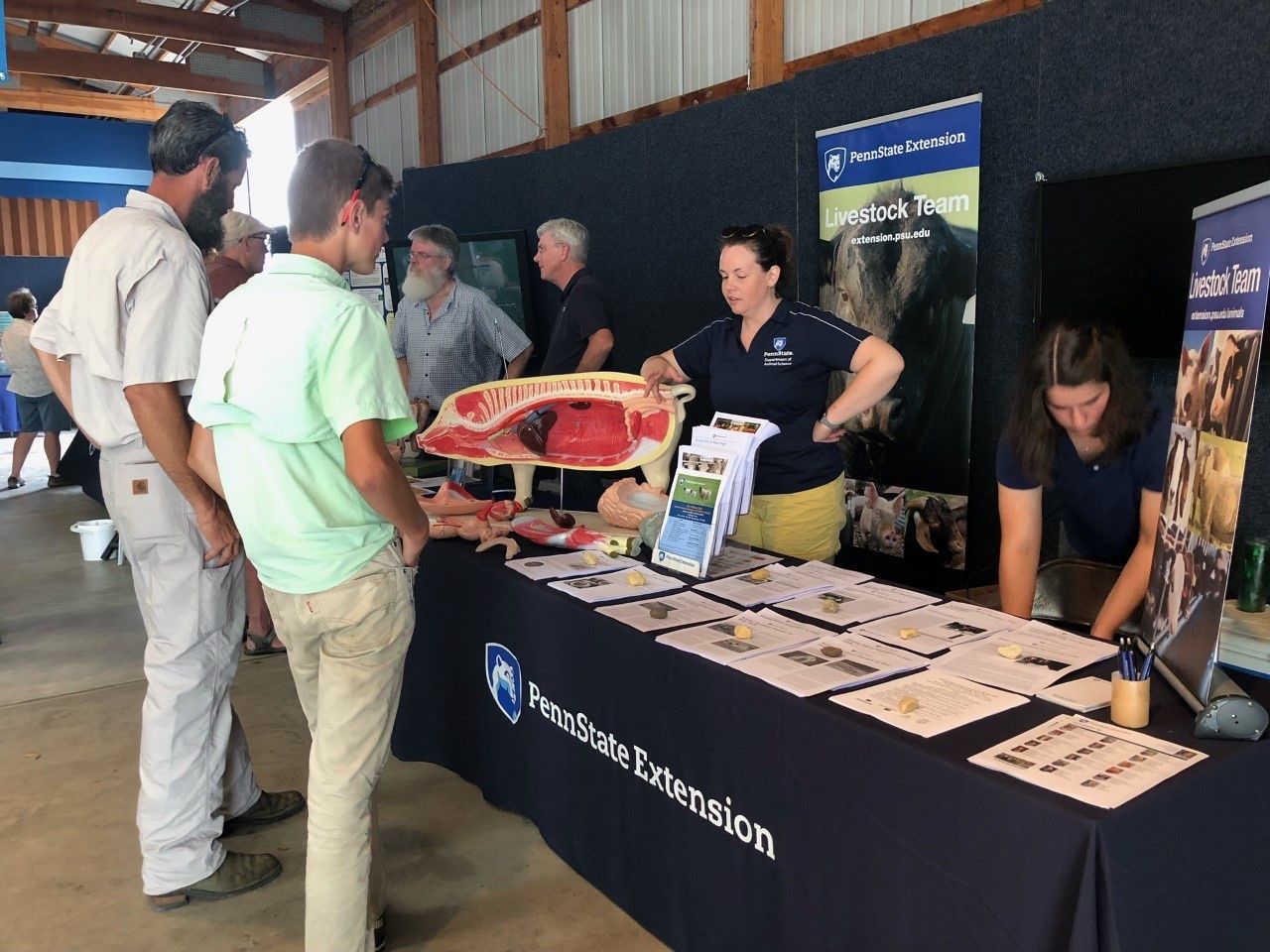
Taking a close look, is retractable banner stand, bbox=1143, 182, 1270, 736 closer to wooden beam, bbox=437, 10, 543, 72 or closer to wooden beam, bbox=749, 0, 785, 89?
wooden beam, bbox=749, 0, 785, 89

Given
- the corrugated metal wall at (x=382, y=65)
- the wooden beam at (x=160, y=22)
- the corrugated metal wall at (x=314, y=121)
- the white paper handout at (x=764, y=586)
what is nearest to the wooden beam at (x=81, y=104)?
the corrugated metal wall at (x=314, y=121)

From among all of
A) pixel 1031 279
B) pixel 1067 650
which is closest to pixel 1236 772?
pixel 1067 650

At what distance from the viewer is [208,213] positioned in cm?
227

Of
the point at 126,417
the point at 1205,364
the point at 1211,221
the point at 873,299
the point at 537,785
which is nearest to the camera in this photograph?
the point at 1205,364

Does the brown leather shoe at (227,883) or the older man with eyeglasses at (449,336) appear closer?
the brown leather shoe at (227,883)

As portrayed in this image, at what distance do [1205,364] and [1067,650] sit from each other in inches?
20.0

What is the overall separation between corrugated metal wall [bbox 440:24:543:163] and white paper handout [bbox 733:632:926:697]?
234 inches

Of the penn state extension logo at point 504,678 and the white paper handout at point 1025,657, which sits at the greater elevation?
the white paper handout at point 1025,657

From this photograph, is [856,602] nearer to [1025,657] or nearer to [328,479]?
[1025,657]

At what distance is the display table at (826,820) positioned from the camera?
3.84 feet

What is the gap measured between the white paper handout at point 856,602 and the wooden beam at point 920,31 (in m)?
2.35

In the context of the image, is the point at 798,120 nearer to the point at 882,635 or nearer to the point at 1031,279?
the point at 1031,279

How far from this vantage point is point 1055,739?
133 cm

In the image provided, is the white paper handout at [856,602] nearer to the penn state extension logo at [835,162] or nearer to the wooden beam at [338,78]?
the penn state extension logo at [835,162]
